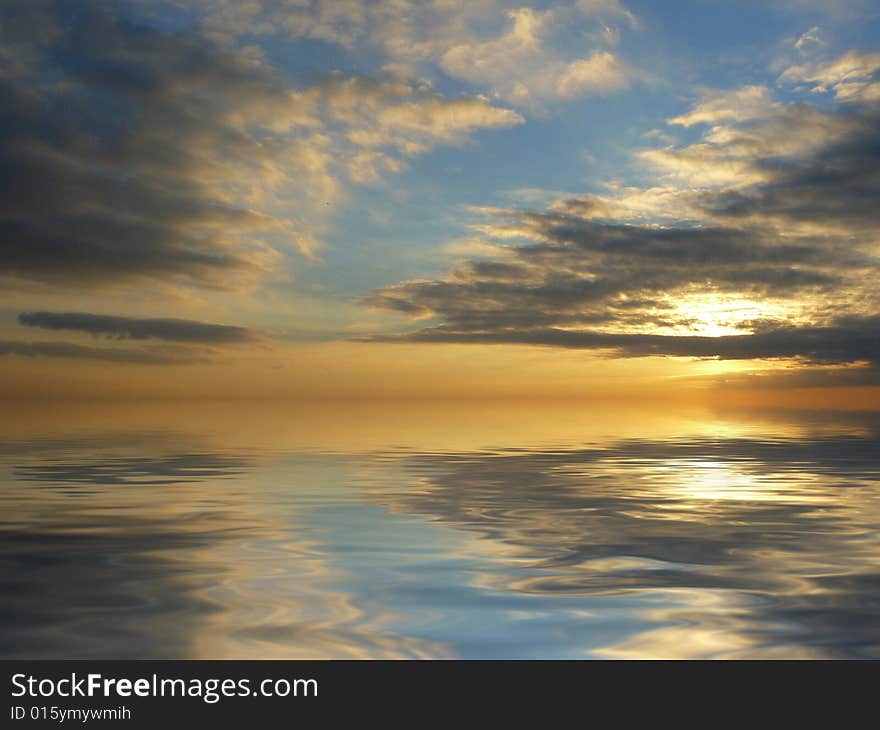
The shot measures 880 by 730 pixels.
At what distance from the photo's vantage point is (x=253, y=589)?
1027 cm

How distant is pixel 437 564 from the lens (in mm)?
11789

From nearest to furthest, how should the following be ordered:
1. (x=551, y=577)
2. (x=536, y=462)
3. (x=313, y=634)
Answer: (x=313, y=634) < (x=551, y=577) < (x=536, y=462)

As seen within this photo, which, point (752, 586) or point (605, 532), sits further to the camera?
point (605, 532)

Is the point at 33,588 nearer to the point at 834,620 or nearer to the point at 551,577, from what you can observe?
the point at 551,577

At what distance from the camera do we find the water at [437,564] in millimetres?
8141

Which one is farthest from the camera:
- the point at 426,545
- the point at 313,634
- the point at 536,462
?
the point at 536,462

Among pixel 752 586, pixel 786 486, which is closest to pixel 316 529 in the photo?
pixel 752 586

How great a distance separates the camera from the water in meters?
8.14

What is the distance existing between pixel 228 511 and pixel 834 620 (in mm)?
12267

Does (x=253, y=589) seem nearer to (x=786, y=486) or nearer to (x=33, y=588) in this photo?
(x=33, y=588)

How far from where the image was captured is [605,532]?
14539 mm

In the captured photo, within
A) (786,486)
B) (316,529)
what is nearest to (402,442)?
(786,486)

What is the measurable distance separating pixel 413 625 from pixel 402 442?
3426 cm

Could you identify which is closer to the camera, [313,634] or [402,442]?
[313,634]
